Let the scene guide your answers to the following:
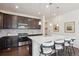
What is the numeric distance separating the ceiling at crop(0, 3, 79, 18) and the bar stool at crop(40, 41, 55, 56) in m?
0.66

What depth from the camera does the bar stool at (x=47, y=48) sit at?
2.15 metres

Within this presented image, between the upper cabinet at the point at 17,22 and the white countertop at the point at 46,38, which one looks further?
the white countertop at the point at 46,38

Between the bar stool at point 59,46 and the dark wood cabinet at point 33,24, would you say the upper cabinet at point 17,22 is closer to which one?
the dark wood cabinet at point 33,24

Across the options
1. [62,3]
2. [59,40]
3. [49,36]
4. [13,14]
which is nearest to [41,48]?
[49,36]

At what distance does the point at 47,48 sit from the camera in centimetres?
217

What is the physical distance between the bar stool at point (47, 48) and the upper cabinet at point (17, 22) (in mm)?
446

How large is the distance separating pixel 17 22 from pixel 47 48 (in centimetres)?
94

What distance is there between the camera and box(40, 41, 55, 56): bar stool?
215 cm

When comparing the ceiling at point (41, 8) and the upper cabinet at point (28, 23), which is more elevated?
the ceiling at point (41, 8)

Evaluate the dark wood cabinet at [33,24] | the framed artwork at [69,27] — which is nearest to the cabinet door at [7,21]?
the dark wood cabinet at [33,24]

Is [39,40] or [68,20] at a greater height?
[68,20]

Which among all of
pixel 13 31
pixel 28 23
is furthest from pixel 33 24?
pixel 13 31

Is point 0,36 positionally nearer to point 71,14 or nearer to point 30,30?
point 30,30

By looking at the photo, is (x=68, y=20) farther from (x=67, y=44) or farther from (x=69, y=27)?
(x=67, y=44)
